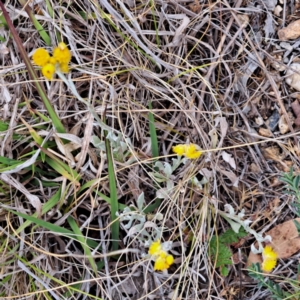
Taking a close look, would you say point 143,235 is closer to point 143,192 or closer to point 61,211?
point 143,192

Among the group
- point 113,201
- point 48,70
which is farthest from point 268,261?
point 48,70

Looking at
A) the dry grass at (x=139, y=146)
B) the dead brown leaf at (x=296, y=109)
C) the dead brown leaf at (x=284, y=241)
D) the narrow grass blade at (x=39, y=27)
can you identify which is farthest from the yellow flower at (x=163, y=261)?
the narrow grass blade at (x=39, y=27)

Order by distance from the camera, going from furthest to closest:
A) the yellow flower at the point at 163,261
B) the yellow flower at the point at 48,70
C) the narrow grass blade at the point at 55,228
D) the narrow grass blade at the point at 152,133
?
the narrow grass blade at the point at 152,133 → the narrow grass blade at the point at 55,228 → the yellow flower at the point at 163,261 → the yellow flower at the point at 48,70

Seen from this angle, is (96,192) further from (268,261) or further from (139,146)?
(268,261)

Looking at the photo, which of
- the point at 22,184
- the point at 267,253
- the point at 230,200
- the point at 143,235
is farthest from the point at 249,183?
the point at 22,184

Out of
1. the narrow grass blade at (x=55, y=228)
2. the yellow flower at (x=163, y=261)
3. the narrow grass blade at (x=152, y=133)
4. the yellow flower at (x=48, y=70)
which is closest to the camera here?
the yellow flower at (x=48, y=70)

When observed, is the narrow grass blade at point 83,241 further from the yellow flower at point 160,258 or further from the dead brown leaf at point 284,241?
the dead brown leaf at point 284,241

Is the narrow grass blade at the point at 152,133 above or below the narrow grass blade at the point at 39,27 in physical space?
below

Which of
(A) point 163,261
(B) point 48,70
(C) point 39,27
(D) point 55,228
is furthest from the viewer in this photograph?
(C) point 39,27

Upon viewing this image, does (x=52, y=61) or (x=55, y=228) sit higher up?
(x=52, y=61)
